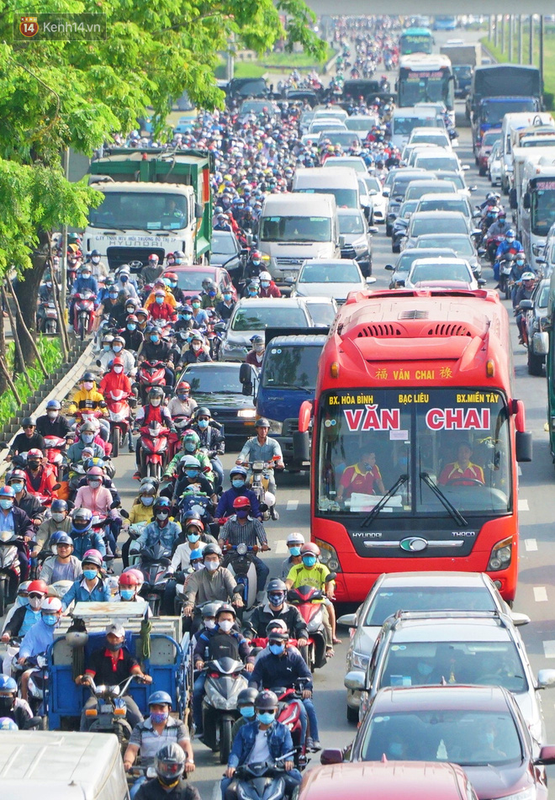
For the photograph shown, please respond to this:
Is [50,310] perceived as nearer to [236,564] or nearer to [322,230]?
[322,230]

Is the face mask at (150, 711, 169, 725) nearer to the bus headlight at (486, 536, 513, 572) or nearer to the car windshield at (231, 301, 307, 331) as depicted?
the bus headlight at (486, 536, 513, 572)

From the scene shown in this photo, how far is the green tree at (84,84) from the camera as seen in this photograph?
25.3 meters

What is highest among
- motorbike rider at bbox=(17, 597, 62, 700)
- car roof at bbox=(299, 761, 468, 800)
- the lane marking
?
car roof at bbox=(299, 761, 468, 800)

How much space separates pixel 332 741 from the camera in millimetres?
15242

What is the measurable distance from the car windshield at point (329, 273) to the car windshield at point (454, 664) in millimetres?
24354

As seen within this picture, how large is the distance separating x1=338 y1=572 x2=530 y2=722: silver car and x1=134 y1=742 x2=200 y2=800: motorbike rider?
338cm

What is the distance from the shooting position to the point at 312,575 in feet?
58.1

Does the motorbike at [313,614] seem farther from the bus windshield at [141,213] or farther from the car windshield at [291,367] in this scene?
the bus windshield at [141,213]

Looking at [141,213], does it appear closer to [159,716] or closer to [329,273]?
[329,273]

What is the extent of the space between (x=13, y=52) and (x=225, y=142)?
155 feet

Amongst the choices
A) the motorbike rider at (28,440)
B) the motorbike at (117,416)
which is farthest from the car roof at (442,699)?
the motorbike at (117,416)

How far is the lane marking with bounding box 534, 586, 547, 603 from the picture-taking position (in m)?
19.9

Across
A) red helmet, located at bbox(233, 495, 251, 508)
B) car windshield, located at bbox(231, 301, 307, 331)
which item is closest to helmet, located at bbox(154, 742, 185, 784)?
red helmet, located at bbox(233, 495, 251, 508)

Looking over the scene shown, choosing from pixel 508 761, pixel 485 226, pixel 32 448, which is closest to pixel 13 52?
pixel 32 448
